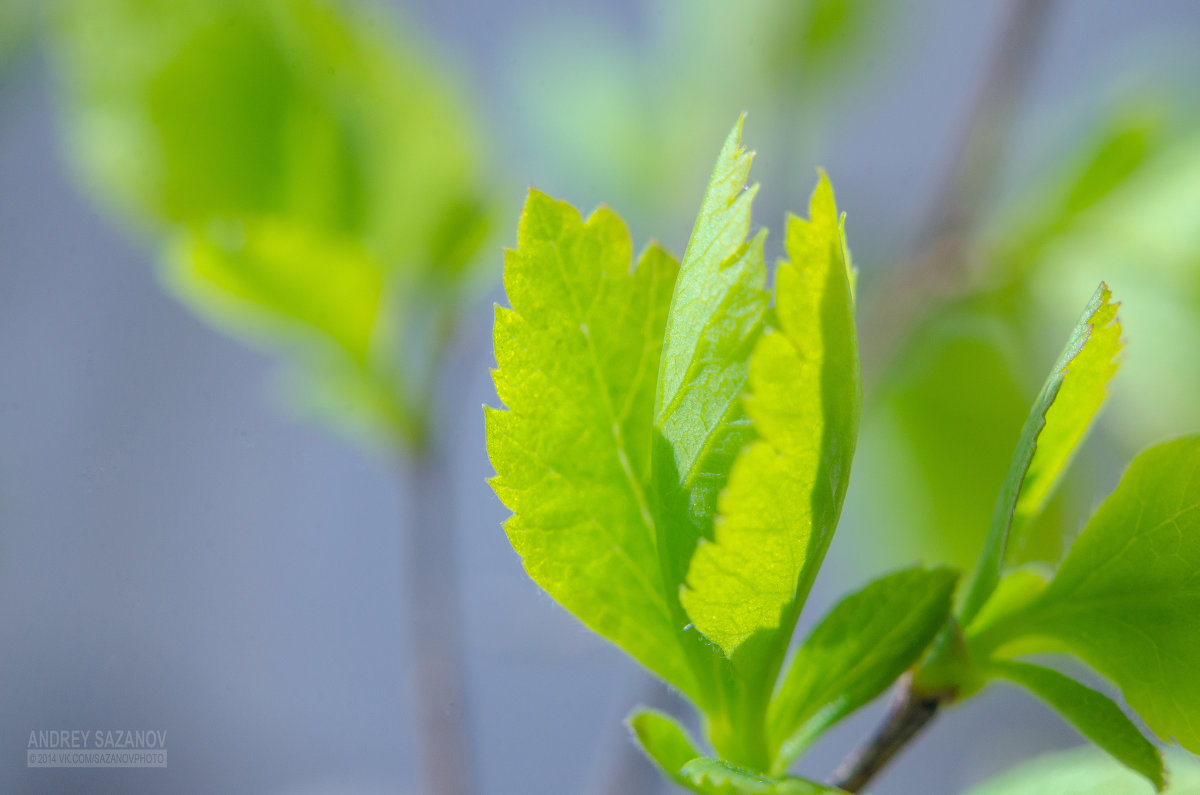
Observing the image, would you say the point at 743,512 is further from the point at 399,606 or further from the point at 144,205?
the point at 399,606

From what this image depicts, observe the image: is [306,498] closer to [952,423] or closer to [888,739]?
[952,423]

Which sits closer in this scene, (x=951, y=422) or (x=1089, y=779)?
(x=1089, y=779)

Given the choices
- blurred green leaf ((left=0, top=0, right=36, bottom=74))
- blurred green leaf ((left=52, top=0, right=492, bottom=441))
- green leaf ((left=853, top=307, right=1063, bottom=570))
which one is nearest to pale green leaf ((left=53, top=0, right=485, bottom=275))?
blurred green leaf ((left=52, top=0, right=492, bottom=441))

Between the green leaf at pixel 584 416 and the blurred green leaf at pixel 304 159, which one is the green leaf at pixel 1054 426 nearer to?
the green leaf at pixel 584 416

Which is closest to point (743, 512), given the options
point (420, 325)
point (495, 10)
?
point (420, 325)

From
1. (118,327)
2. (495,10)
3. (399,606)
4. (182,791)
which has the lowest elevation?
(182,791)

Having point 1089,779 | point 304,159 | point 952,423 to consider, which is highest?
point 304,159

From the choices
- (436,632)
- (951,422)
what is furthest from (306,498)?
(951,422)
